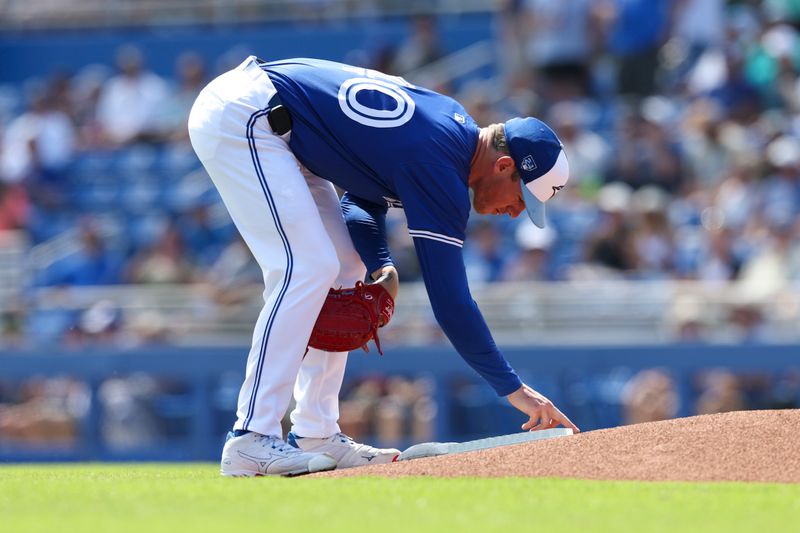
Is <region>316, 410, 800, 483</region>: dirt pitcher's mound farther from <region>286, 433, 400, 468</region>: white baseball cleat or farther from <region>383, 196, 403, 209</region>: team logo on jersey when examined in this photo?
<region>383, 196, 403, 209</region>: team logo on jersey

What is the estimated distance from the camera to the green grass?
4438 millimetres

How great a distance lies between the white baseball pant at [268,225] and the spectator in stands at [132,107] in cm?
1069

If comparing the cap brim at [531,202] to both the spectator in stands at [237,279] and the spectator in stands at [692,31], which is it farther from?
the spectator in stands at [692,31]

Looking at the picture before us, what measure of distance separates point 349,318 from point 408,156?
2.81 feet

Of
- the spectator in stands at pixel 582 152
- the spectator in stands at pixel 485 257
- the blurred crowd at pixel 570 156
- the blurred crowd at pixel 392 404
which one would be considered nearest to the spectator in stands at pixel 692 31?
the blurred crowd at pixel 570 156

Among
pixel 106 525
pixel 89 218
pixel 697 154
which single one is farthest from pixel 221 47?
pixel 106 525

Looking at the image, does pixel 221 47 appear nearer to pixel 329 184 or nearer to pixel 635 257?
pixel 635 257

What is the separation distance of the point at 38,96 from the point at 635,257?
342 inches

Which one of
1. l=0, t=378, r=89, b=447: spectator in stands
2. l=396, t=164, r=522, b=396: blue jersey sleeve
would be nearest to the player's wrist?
l=396, t=164, r=522, b=396: blue jersey sleeve

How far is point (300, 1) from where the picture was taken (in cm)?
1858

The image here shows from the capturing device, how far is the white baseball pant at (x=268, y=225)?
595cm

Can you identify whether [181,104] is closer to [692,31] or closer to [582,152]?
[582,152]

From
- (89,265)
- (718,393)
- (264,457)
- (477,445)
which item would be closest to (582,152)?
(718,393)

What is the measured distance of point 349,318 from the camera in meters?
6.26
